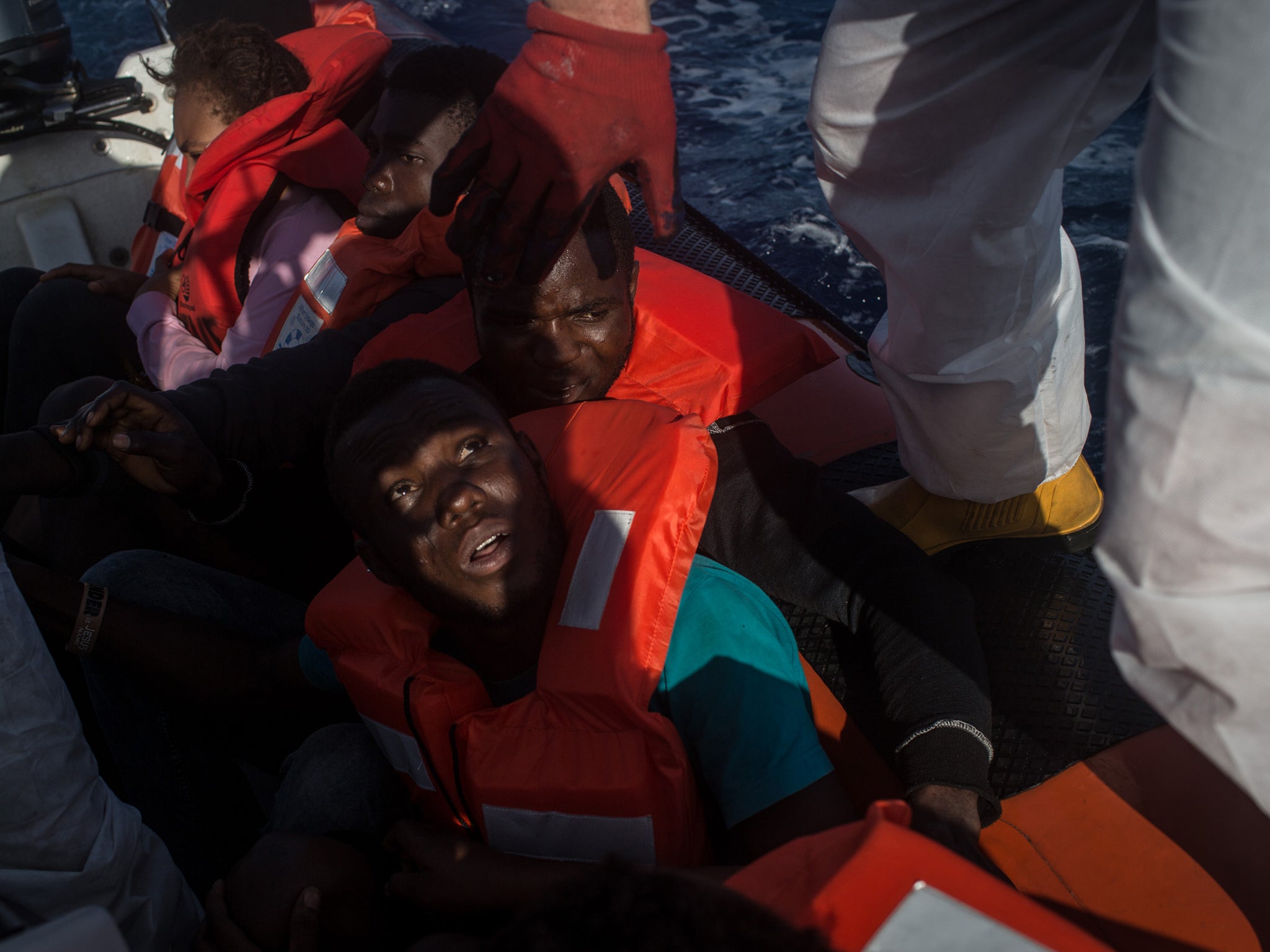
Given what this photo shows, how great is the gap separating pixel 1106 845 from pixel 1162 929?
119 millimetres

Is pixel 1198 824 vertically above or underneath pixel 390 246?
underneath

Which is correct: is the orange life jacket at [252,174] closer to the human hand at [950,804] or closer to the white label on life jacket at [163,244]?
the white label on life jacket at [163,244]

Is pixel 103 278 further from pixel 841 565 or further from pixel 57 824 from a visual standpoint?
pixel 841 565

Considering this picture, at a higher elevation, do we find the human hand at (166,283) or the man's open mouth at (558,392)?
the man's open mouth at (558,392)

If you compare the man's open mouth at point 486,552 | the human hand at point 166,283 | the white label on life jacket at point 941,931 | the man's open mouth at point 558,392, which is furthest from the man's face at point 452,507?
the human hand at point 166,283

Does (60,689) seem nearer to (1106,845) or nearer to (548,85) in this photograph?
(548,85)

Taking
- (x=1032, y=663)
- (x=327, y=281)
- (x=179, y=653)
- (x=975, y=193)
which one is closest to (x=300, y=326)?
(x=327, y=281)

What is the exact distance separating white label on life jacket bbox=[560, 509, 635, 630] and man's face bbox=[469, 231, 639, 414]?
44 centimetres

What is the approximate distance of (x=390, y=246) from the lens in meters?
2.33

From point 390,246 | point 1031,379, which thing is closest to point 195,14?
point 390,246

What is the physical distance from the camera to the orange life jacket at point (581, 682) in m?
1.27

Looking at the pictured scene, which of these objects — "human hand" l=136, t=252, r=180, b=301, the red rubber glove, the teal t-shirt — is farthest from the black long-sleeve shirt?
"human hand" l=136, t=252, r=180, b=301

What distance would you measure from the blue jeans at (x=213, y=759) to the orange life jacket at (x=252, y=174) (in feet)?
3.47

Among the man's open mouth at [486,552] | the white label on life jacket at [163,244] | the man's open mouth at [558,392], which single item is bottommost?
the white label on life jacket at [163,244]
